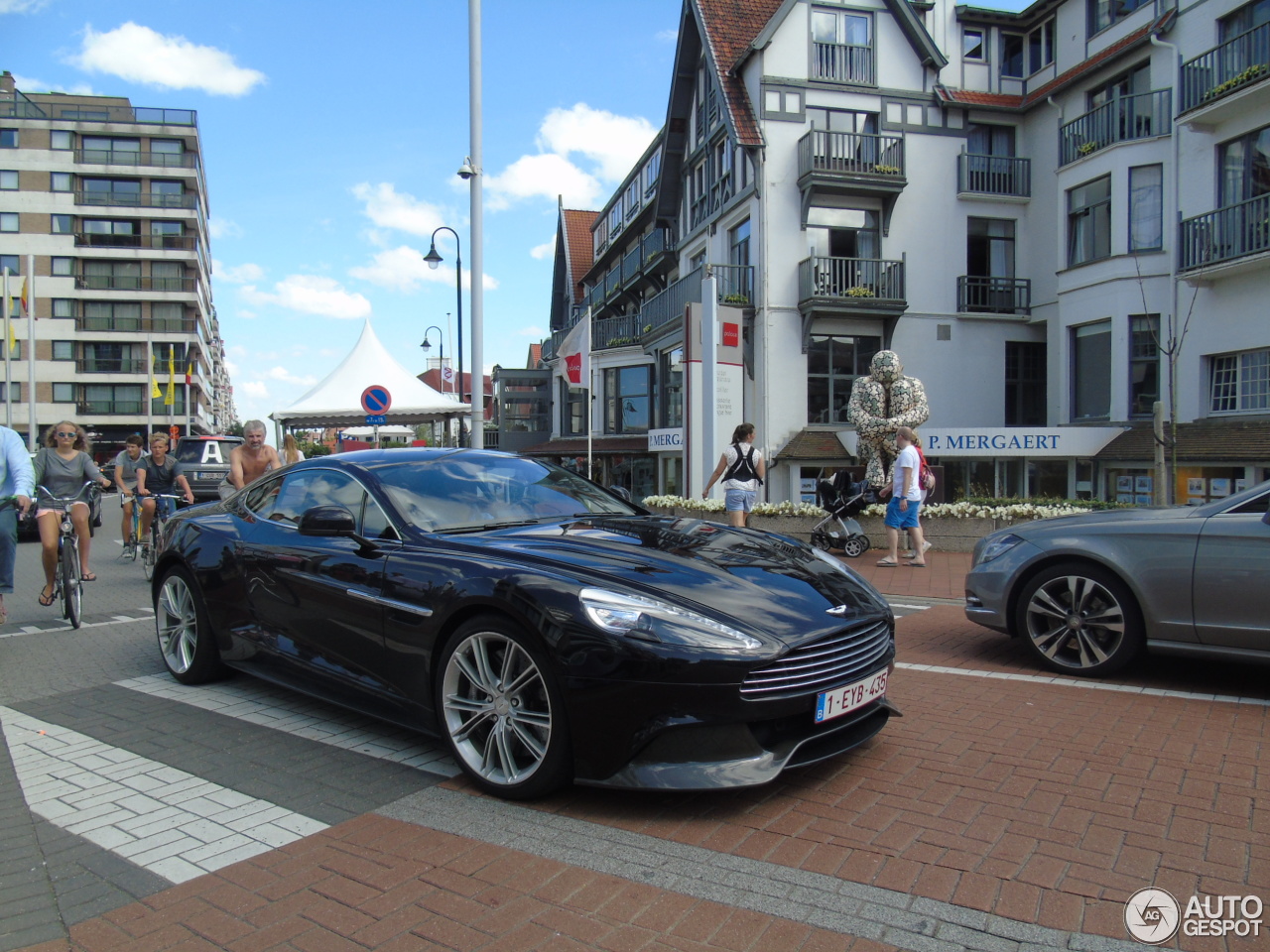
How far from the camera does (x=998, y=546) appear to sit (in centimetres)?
576

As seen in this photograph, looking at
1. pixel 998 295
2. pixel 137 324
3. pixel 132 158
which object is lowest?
pixel 998 295

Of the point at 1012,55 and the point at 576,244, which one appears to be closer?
the point at 1012,55

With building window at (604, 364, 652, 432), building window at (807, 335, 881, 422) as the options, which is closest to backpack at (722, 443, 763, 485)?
building window at (807, 335, 881, 422)

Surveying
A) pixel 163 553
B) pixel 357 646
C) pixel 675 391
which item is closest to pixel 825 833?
pixel 357 646

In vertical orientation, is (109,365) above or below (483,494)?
above

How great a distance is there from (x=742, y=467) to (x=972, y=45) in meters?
19.4

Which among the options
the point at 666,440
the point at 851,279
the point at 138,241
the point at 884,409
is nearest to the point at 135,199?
the point at 138,241

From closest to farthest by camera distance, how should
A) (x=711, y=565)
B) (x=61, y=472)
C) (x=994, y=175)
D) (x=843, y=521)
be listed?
(x=711, y=565)
(x=61, y=472)
(x=843, y=521)
(x=994, y=175)

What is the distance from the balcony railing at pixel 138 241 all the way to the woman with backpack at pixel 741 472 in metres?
62.1

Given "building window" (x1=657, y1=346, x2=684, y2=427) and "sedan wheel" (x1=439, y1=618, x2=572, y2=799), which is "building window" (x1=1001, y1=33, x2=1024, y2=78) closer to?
"building window" (x1=657, y1=346, x2=684, y2=427)

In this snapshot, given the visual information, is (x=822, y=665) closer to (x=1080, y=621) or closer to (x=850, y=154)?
(x=1080, y=621)

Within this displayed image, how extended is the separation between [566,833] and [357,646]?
1463 mm

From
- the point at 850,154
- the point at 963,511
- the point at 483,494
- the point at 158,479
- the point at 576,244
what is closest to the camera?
the point at 483,494

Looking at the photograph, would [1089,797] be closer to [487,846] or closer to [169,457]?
[487,846]
